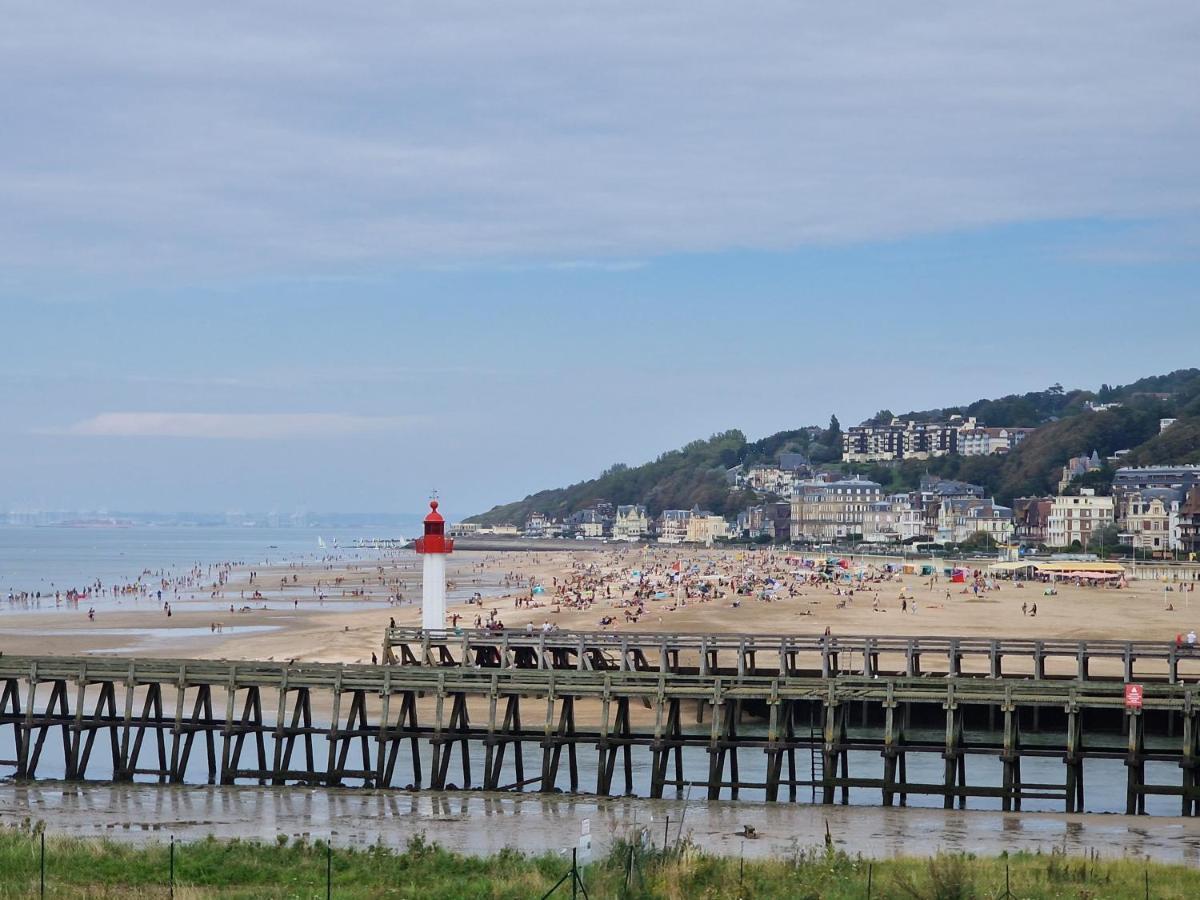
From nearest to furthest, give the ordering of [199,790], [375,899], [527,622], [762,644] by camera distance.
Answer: [375,899], [199,790], [762,644], [527,622]

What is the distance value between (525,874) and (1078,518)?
151095 mm

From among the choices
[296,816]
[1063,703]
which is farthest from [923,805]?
[296,816]

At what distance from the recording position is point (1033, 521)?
179875 millimetres

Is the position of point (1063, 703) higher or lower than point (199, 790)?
higher

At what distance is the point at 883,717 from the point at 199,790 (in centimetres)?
1595

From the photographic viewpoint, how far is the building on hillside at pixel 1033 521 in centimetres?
17312

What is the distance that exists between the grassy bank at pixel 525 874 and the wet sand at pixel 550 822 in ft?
5.55

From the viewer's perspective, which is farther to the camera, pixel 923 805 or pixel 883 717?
pixel 883 717

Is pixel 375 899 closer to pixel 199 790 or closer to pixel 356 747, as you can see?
pixel 199 790

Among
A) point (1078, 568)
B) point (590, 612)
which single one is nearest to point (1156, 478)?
point (1078, 568)

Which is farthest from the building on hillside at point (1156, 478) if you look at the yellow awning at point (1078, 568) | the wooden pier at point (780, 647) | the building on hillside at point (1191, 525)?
the wooden pier at point (780, 647)

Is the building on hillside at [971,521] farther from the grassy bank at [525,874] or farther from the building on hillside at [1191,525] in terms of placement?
the grassy bank at [525,874]

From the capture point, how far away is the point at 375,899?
18984mm

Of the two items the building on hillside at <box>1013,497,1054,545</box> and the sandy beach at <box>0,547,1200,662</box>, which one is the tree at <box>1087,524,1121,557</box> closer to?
the building on hillside at <box>1013,497,1054,545</box>
